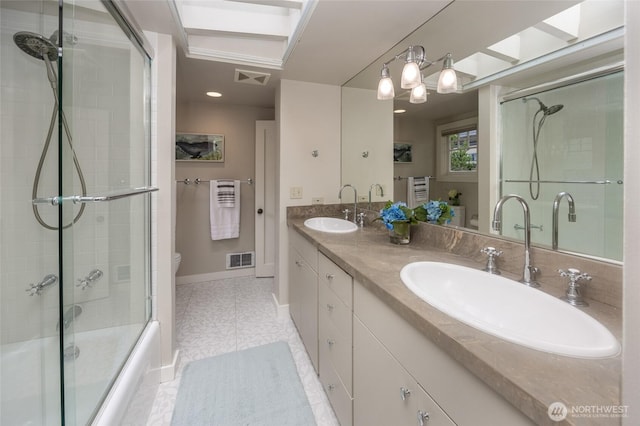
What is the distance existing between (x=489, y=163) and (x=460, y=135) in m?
0.22

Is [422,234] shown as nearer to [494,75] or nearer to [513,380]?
[494,75]

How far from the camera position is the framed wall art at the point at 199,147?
3238 millimetres

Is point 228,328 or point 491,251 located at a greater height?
point 491,251

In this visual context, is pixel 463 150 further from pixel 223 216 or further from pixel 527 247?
pixel 223 216

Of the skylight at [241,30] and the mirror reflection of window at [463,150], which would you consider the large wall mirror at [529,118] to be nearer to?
the mirror reflection of window at [463,150]

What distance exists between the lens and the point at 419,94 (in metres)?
1.63

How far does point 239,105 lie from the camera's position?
3434 mm

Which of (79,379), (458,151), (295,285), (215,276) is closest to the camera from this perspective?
(79,379)

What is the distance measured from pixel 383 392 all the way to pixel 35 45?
2184 mm

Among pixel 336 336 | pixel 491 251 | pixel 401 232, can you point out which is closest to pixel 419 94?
pixel 401 232

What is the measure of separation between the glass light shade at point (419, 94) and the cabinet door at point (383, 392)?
4.21ft

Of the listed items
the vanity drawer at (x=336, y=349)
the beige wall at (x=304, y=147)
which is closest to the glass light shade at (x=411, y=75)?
the beige wall at (x=304, y=147)

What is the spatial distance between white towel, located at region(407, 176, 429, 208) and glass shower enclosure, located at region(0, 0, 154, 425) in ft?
5.20

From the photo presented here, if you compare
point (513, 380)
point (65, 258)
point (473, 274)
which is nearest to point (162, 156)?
point (65, 258)
